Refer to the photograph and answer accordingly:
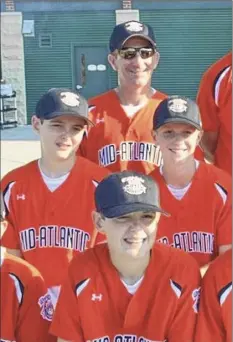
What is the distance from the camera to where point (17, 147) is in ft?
42.7

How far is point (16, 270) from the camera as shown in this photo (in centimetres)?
326

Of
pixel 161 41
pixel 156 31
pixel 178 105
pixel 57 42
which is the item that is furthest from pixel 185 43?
pixel 178 105

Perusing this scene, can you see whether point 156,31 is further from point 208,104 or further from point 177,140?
point 177,140

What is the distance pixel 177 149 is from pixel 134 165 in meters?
0.65

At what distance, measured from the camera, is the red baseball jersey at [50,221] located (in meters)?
3.54

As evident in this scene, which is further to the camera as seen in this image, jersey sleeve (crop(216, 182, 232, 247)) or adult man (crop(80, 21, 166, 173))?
adult man (crop(80, 21, 166, 173))

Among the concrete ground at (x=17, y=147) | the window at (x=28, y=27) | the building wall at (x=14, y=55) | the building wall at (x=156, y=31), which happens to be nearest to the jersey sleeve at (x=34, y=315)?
the concrete ground at (x=17, y=147)

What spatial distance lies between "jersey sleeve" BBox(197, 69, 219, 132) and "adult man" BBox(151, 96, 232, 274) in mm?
634

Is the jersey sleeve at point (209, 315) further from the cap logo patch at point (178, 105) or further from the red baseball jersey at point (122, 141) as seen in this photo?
the red baseball jersey at point (122, 141)

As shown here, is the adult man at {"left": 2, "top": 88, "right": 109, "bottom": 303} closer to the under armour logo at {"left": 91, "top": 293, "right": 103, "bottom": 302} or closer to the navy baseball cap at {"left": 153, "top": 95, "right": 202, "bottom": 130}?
the navy baseball cap at {"left": 153, "top": 95, "right": 202, "bottom": 130}

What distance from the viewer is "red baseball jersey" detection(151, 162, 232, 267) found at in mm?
3498

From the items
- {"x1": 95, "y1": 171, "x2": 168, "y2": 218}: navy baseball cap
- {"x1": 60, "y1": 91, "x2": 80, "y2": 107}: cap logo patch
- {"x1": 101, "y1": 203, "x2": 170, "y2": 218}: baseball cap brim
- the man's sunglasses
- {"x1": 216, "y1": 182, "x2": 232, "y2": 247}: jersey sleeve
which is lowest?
{"x1": 216, "y1": 182, "x2": 232, "y2": 247}: jersey sleeve

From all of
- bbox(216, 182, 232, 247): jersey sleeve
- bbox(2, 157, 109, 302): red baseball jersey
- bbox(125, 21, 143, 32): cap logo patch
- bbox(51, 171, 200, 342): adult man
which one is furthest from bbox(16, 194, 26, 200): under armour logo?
bbox(125, 21, 143, 32): cap logo patch

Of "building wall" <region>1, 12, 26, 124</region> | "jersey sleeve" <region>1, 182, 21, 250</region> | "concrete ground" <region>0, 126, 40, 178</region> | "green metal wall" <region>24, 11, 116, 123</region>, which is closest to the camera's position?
"jersey sleeve" <region>1, 182, 21, 250</region>
